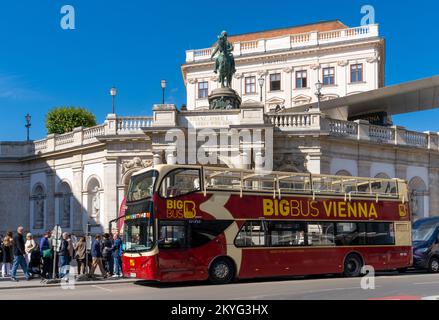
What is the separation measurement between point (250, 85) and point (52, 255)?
1867 inches

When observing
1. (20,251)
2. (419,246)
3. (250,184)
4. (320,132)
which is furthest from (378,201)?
(20,251)

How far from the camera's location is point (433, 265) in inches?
1004

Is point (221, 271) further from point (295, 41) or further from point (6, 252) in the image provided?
point (295, 41)

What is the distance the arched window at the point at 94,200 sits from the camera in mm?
35875

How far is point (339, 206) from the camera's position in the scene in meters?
22.0

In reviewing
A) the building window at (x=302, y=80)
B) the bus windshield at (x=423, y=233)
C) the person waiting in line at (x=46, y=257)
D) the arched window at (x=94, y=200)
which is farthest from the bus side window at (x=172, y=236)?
the building window at (x=302, y=80)

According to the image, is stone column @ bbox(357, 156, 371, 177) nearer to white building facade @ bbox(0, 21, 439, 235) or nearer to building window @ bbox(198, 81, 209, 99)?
white building facade @ bbox(0, 21, 439, 235)

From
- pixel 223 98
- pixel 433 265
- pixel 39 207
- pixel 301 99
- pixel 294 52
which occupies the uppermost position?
pixel 294 52

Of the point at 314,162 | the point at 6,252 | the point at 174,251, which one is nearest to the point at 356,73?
the point at 314,162

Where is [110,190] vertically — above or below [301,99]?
below

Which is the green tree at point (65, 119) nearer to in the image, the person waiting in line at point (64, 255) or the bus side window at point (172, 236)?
the person waiting in line at point (64, 255)

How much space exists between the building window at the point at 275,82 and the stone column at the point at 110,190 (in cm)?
3512

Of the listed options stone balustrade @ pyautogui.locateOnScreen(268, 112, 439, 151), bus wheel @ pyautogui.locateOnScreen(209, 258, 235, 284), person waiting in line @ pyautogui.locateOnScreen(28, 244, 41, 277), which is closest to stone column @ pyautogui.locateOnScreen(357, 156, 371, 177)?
stone balustrade @ pyautogui.locateOnScreen(268, 112, 439, 151)

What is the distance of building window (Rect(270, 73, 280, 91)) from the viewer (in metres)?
66.0
